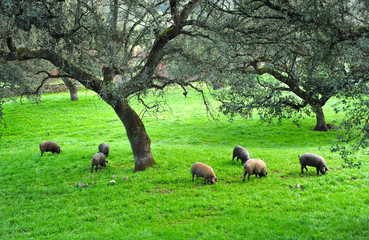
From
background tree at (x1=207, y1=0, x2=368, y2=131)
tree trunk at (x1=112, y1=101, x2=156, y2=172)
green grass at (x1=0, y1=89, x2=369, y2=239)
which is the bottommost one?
green grass at (x1=0, y1=89, x2=369, y2=239)

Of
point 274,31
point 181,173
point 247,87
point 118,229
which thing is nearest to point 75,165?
point 181,173

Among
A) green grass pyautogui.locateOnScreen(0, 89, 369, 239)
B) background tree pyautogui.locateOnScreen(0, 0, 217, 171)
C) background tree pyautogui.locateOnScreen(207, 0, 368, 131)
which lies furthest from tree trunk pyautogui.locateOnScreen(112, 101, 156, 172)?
background tree pyautogui.locateOnScreen(207, 0, 368, 131)

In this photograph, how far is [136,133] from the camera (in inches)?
656

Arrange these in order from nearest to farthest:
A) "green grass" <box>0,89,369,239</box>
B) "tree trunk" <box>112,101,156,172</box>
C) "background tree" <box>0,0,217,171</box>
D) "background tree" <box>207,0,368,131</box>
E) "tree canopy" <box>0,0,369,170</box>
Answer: "background tree" <box>207,0,368,131</box>
"tree canopy" <box>0,0,369,170</box>
"green grass" <box>0,89,369,239</box>
"background tree" <box>0,0,217,171</box>
"tree trunk" <box>112,101,156,172</box>

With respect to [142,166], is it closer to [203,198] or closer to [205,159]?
[205,159]

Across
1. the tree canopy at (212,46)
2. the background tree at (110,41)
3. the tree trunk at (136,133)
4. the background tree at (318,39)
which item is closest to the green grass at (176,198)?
the tree trunk at (136,133)

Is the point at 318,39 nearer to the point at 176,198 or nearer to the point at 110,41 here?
the point at 176,198

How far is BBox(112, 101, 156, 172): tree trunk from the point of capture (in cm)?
1664

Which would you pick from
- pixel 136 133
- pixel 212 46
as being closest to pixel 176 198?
pixel 136 133

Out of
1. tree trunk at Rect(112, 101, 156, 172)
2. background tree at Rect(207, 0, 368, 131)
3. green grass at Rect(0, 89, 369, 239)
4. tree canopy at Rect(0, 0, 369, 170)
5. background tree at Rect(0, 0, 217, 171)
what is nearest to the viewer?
background tree at Rect(207, 0, 368, 131)

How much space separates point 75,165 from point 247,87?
1114 centimetres

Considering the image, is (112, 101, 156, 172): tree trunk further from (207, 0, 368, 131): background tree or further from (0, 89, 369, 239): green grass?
(207, 0, 368, 131): background tree

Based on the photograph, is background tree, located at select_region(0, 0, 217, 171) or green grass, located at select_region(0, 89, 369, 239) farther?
background tree, located at select_region(0, 0, 217, 171)

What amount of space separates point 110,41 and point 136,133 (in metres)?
4.82
